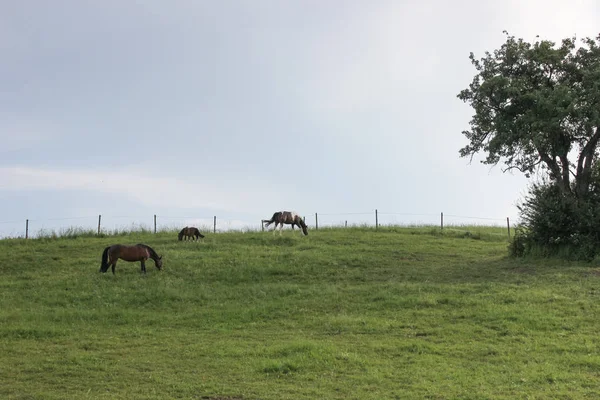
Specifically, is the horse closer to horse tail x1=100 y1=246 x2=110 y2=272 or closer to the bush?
horse tail x1=100 y1=246 x2=110 y2=272

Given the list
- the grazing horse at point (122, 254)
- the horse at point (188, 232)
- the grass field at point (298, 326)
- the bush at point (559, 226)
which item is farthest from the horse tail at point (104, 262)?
the bush at point (559, 226)

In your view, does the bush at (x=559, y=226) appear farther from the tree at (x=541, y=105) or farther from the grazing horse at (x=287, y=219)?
the grazing horse at (x=287, y=219)

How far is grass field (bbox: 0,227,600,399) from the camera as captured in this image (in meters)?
10.6

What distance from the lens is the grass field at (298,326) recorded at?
10.6 meters

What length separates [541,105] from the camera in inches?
1125

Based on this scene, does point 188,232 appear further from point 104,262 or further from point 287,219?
point 104,262

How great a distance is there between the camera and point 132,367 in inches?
470

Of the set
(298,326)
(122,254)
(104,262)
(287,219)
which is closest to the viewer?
(298,326)

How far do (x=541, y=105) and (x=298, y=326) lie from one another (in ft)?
61.1

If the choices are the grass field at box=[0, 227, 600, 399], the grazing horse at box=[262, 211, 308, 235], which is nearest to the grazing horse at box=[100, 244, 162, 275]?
the grass field at box=[0, 227, 600, 399]

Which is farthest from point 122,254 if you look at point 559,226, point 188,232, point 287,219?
point 559,226

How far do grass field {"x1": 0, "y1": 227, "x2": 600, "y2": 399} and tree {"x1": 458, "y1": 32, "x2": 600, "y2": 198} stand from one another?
223 inches

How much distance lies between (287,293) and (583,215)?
52.1 feet

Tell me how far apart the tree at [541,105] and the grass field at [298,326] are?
5.65 meters
